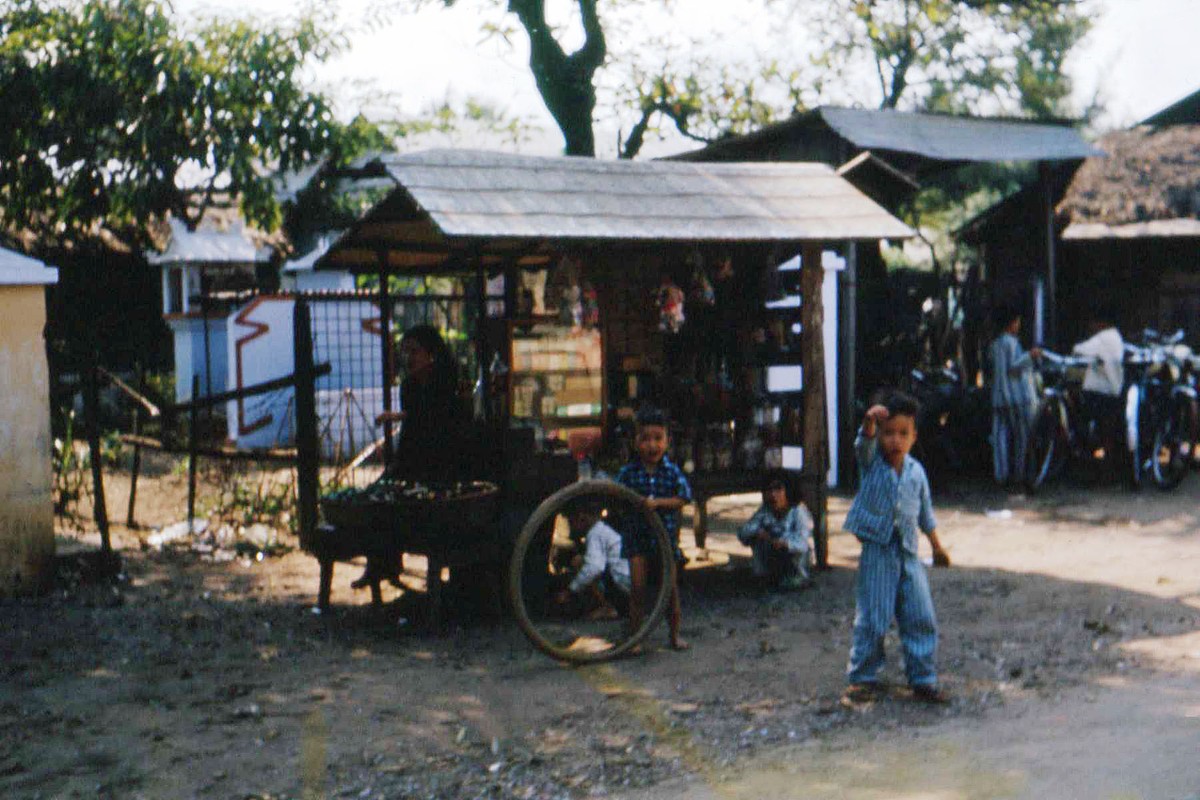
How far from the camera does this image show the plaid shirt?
7301mm

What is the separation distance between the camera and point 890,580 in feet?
19.4

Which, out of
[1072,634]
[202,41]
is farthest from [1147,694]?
[202,41]

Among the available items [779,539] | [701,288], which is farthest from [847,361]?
[779,539]

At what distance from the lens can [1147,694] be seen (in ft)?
19.5

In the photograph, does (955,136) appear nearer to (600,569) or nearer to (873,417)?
(600,569)

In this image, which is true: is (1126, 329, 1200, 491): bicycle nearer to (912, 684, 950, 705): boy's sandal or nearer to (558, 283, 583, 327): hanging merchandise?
(558, 283, 583, 327): hanging merchandise

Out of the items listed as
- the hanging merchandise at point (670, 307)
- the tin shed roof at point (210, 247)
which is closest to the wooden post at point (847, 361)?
the hanging merchandise at point (670, 307)

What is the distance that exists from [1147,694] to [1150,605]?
2093 millimetres

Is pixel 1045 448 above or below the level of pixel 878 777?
above

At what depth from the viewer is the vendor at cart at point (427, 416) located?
7.91 m

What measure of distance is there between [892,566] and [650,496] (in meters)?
1.75

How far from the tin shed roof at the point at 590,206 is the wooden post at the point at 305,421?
56 cm

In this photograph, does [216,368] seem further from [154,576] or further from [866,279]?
[154,576]

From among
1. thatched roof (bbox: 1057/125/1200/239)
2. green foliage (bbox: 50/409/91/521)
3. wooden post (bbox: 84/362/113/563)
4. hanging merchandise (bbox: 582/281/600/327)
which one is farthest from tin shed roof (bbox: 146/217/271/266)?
hanging merchandise (bbox: 582/281/600/327)
